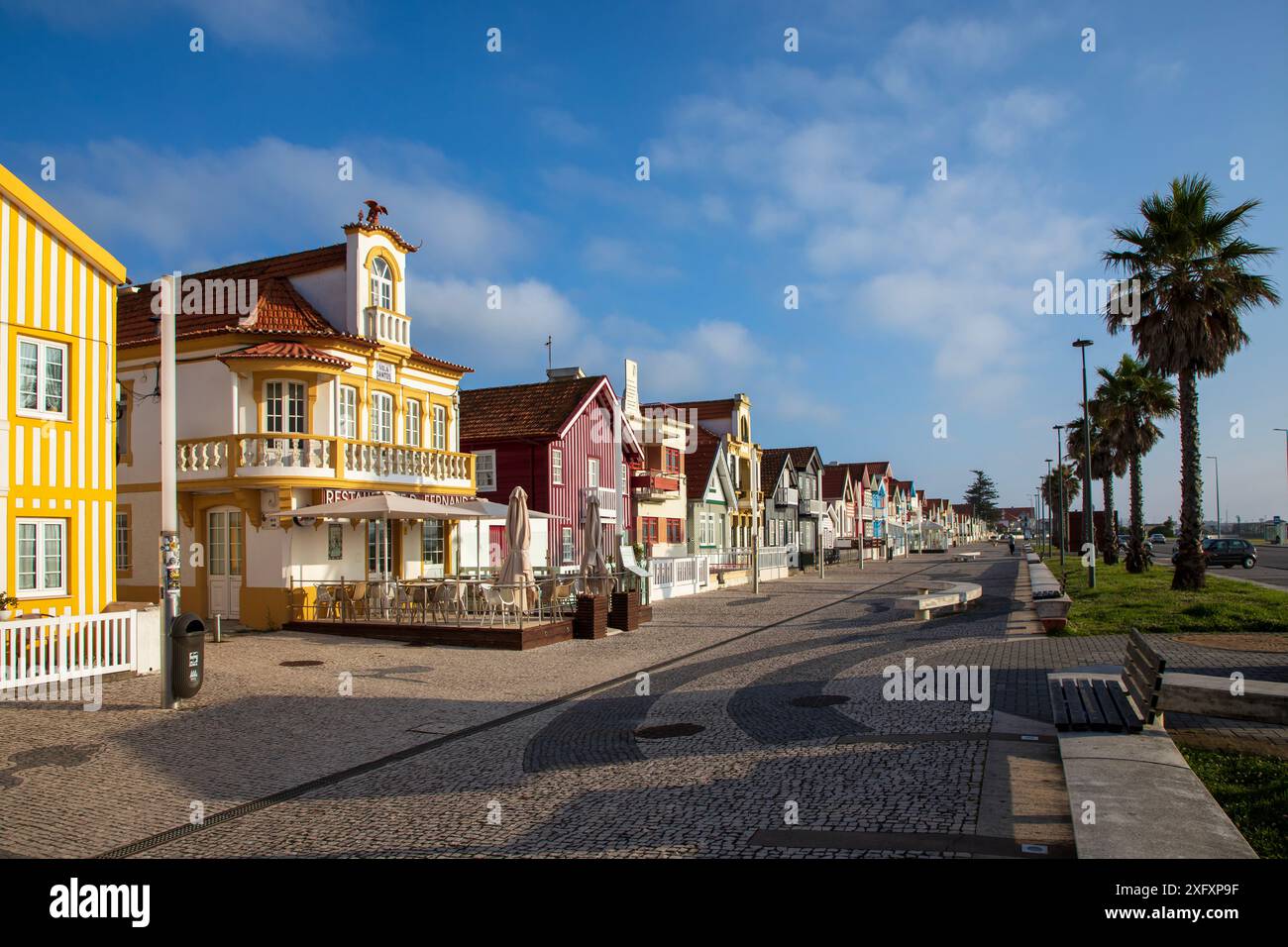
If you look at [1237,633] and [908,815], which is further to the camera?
[1237,633]

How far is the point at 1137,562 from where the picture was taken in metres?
35.1

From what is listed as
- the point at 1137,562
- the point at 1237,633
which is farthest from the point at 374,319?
the point at 1137,562

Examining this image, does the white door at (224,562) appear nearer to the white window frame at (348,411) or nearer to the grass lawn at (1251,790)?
the white window frame at (348,411)

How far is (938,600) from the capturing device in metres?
23.0

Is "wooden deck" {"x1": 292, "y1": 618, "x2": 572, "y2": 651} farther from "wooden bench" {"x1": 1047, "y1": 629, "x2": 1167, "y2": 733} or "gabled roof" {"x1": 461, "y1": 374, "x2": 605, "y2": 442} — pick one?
"gabled roof" {"x1": 461, "y1": 374, "x2": 605, "y2": 442}

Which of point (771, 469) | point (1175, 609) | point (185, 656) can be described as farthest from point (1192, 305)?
point (771, 469)

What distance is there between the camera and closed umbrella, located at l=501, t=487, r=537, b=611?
19797 mm

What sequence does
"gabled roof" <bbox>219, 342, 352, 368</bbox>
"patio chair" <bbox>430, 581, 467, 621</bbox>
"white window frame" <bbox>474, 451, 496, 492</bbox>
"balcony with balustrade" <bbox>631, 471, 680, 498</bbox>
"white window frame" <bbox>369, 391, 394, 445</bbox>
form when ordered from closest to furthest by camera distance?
"patio chair" <bbox>430, 581, 467, 621</bbox>
"gabled roof" <bbox>219, 342, 352, 368</bbox>
"white window frame" <bbox>369, 391, 394, 445</bbox>
"white window frame" <bbox>474, 451, 496, 492</bbox>
"balcony with balustrade" <bbox>631, 471, 680, 498</bbox>

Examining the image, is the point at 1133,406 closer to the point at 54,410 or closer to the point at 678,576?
the point at 678,576

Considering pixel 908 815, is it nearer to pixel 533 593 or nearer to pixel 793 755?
pixel 793 755

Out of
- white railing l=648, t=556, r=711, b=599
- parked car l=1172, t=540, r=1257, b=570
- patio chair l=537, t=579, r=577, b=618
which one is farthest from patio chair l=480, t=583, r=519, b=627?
parked car l=1172, t=540, r=1257, b=570

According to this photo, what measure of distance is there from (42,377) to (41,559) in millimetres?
3002

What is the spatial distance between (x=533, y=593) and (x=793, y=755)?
12.9 metres

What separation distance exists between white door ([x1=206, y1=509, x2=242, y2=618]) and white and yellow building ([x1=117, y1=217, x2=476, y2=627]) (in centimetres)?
4
